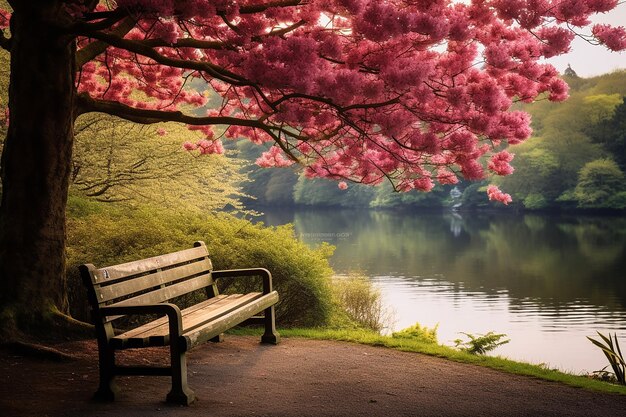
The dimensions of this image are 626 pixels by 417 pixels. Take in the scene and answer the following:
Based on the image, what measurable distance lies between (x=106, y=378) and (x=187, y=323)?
881 millimetres

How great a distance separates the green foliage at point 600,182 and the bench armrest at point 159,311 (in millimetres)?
55180

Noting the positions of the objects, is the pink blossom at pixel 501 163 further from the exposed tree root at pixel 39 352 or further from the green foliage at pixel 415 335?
the exposed tree root at pixel 39 352

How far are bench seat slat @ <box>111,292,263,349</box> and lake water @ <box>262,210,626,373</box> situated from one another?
9.08m

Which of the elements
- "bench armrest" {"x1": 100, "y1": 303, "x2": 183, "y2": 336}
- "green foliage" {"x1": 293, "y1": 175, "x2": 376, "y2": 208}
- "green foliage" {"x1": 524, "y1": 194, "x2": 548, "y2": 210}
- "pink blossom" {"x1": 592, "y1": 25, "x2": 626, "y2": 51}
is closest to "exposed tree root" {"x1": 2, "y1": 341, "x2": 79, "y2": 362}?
"bench armrest" {"x1": 100, "y1": 303, "x2": 183, "y2": 336}

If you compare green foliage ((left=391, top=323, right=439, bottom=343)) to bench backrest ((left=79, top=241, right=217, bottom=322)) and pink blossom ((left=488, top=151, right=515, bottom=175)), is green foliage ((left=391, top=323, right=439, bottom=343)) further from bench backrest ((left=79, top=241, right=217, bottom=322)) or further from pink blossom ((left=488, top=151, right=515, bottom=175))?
bench backrest ((left=79, top=241, right=217, bottom=322))

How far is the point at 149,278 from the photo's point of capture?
21.8 ft

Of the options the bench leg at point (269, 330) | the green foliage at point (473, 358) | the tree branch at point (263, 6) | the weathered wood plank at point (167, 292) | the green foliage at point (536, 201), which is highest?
the tree branch at point (263, 6)

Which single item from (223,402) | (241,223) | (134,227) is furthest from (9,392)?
(241,223)

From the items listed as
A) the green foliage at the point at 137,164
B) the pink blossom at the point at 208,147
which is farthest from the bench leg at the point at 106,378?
the green foliage at the point at 137,164

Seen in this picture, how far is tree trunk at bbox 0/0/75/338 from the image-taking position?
7207mm

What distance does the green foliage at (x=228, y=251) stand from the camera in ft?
32.2

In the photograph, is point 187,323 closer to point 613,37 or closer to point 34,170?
point 34,170

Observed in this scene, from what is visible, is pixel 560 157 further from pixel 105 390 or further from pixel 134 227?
pixel 105 390

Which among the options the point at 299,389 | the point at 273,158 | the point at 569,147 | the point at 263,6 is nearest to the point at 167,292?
the point at 299,389
